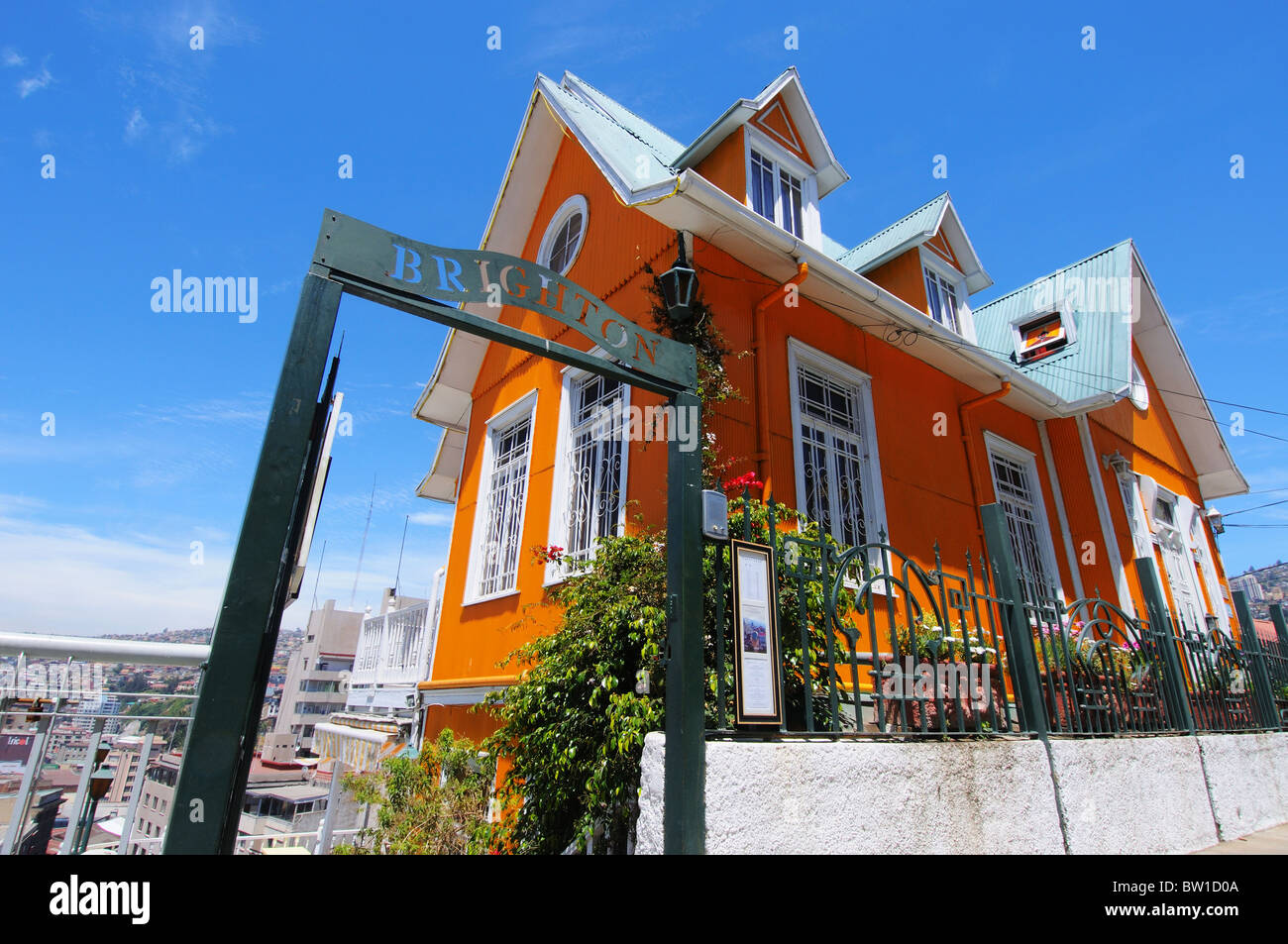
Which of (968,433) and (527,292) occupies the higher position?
(968,433)

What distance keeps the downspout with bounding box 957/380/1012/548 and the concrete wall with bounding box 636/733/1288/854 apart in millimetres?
3861

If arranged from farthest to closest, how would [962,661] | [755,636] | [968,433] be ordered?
[968,433], [962,661], [755,636]

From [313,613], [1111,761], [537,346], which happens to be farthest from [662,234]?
[313,613]

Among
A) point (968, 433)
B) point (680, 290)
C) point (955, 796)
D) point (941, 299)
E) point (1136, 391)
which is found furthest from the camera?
point (1136, 391)

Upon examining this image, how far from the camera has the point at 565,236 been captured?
8742 millimetres

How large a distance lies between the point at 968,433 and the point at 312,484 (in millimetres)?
8407

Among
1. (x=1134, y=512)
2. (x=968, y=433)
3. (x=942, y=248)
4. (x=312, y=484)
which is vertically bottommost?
(x=312, y=484)

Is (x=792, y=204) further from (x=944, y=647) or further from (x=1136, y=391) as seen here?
(x=1136, y=391)

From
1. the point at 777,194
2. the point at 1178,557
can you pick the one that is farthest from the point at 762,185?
the point at 1178,557

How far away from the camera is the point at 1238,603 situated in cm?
661

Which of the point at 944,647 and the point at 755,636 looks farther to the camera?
the point at 944,647

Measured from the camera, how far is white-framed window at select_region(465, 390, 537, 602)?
7.91 metres

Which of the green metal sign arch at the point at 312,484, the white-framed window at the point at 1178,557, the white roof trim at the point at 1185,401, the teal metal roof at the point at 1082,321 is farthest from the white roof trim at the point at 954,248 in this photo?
the green metal sign arch at the point at 312,484
